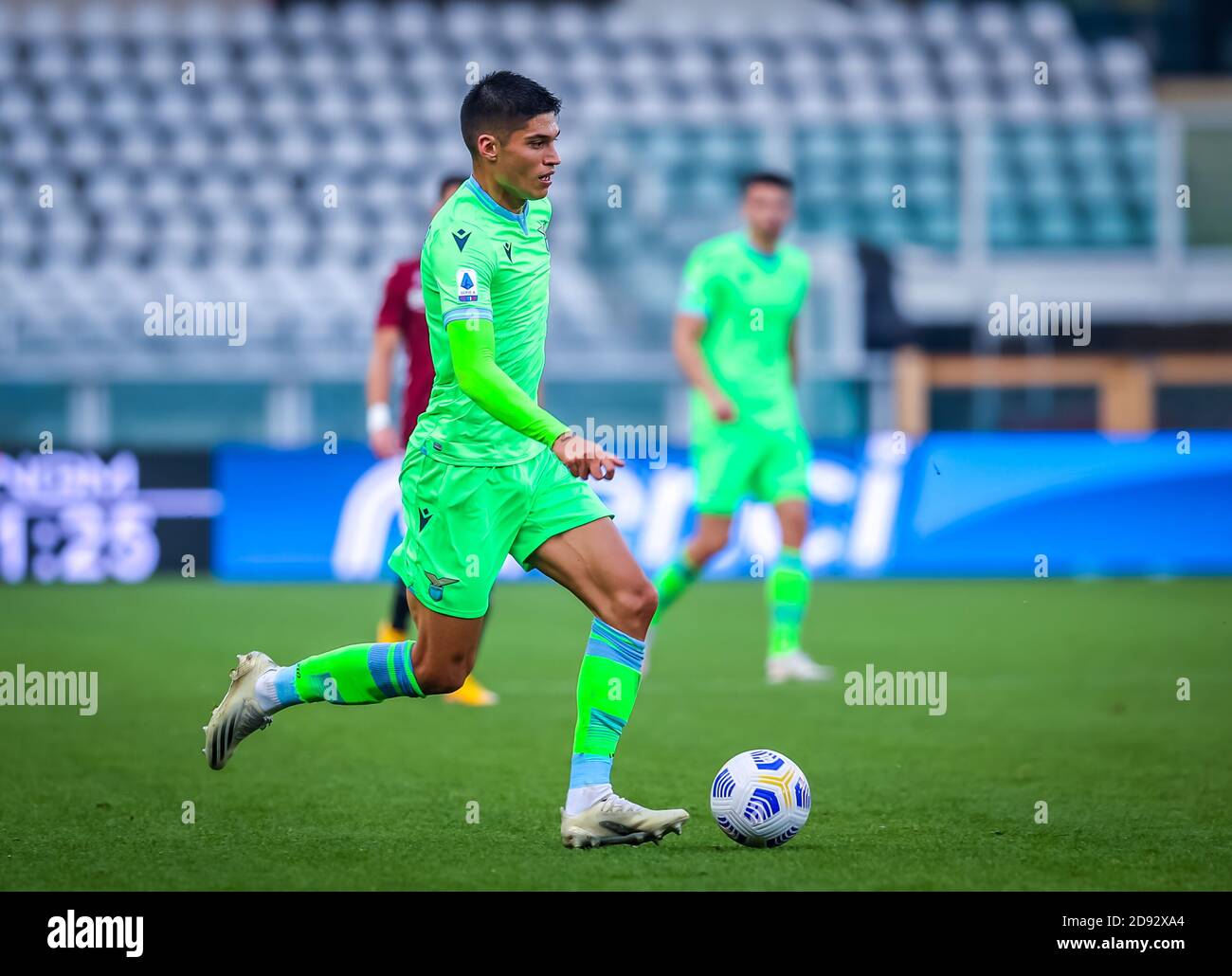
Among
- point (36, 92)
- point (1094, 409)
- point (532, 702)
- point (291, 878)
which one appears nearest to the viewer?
point (291, 878)

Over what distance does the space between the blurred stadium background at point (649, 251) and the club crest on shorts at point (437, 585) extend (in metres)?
9.55

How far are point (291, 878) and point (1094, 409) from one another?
1394 centimetres

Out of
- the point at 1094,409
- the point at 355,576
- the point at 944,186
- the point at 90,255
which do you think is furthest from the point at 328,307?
the point at 1094,409

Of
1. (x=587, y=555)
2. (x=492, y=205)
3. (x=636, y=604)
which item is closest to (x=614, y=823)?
(x=636, y=604)

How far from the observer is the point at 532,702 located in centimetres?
827

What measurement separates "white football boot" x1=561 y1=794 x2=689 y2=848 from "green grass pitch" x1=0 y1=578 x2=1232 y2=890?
6cm

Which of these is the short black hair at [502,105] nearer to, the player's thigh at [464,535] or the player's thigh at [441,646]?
the player's thigh at [464,535]

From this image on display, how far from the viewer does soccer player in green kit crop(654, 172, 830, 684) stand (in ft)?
29.1

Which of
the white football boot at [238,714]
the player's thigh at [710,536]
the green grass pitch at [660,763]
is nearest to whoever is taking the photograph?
the green grass pitch at [660,763]

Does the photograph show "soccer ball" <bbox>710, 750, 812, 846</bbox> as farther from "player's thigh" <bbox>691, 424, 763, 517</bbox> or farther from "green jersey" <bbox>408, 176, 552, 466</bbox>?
"player's thigh" <bbox>691, 424, 763, 517</bbox>

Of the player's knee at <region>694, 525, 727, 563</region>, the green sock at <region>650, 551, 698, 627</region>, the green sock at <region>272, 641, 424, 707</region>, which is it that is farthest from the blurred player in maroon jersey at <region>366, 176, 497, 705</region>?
the green sock at <region>272, 641, 424, 707</region>

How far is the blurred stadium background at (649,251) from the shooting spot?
49.2 feet

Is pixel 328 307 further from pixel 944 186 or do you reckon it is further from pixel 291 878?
pixel 291 878
